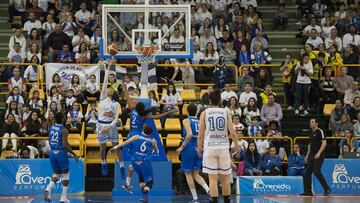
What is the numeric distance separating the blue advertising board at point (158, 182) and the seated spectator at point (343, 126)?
7412 millimetres

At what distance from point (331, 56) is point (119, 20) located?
9467 millimetres

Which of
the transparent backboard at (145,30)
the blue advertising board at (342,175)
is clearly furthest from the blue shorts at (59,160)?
the blue advertising board at (342,175)

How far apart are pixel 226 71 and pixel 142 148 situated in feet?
31.8

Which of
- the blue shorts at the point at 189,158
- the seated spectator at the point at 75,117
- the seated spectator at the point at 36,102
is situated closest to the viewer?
the blue shorts at the point at 189,158

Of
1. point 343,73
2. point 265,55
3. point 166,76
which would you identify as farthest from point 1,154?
point 343,73

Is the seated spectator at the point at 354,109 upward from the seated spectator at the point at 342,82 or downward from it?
downward

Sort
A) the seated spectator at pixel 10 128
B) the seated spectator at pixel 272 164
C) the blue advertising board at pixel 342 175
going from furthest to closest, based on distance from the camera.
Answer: the seated spectator at pixel 10 128 < the blue advertising board at pixel 342 175 < the seated spectator at pixel 272 164

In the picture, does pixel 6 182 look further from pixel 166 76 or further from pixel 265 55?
pixel 265 55

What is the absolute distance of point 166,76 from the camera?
33.7 metres

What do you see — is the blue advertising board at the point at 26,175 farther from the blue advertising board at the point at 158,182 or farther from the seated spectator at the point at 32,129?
the blue advertising board at the point at 158,182

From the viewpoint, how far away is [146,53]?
88.0 feet

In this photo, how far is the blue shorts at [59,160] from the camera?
23359 mm

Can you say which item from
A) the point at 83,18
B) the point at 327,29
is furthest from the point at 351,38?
the point at 83,18

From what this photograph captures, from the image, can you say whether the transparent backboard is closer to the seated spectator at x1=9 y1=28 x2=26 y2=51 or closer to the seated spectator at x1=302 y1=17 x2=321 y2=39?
the seated spectator at x1=9 y1=28 x2=26 y2=51
